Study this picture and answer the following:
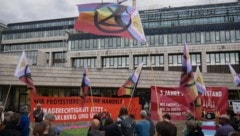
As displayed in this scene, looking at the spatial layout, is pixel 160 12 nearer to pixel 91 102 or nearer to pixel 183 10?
pixel 183 10

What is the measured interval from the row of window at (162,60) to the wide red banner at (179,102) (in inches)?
1737

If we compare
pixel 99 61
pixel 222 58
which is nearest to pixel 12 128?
pixel 222 58

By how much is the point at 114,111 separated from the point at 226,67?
4664 cm

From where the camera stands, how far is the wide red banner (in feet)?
59.2

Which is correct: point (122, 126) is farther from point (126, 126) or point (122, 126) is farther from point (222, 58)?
point (222, 58)

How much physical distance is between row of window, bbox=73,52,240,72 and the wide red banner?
44.1 metres

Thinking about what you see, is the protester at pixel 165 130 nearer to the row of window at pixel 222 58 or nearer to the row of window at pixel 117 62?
the row of window at pixel 222 58

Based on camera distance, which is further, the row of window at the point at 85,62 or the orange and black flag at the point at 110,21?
the row of window at the point at 85,62

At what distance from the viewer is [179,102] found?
1872 centimetres

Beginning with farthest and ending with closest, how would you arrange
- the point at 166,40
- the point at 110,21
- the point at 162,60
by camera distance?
1. the point at 162,60
2. the point at 166,40
3. the point at 110,21

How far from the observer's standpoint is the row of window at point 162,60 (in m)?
62.1

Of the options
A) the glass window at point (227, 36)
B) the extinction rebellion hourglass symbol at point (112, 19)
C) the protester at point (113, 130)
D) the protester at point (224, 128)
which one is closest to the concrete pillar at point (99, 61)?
the glass window at point (227, 36)

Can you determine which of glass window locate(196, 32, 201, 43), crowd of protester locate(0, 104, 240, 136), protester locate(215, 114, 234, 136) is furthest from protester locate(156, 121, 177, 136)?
glass window locate(196, 32, 201, 43)

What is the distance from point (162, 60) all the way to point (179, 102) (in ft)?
157
